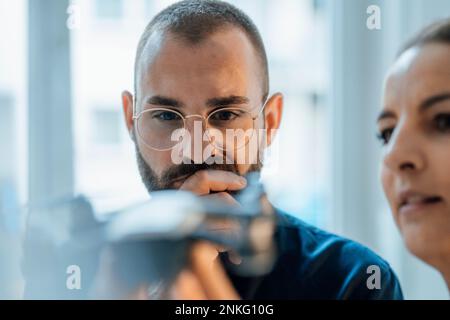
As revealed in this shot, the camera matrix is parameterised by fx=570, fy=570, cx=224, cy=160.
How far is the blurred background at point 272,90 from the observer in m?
0.79

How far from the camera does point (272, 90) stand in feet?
2.55

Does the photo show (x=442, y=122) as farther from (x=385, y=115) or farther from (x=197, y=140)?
(x=197, y=140)

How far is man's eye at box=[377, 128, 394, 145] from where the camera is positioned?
78cm

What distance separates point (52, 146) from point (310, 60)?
1.32ft

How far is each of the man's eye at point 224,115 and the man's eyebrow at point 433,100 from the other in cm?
24

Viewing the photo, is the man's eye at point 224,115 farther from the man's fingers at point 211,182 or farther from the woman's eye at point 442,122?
the woman's eye at point 442,122

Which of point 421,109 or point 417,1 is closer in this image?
point 421,109

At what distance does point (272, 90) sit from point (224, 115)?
0.08 metres

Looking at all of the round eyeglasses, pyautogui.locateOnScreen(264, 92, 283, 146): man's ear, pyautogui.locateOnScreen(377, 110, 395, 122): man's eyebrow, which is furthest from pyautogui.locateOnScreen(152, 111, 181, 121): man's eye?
pyautogui.locateOnScreen(377, 110, 395, 122): man's eyebrow

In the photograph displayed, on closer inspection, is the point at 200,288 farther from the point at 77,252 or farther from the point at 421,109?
the point at 421,109

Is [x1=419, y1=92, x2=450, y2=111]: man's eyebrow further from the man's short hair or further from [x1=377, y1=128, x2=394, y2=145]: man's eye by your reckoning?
the man's short hair

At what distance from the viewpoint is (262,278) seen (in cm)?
76

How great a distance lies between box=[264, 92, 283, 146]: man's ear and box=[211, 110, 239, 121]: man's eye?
0.05 m
